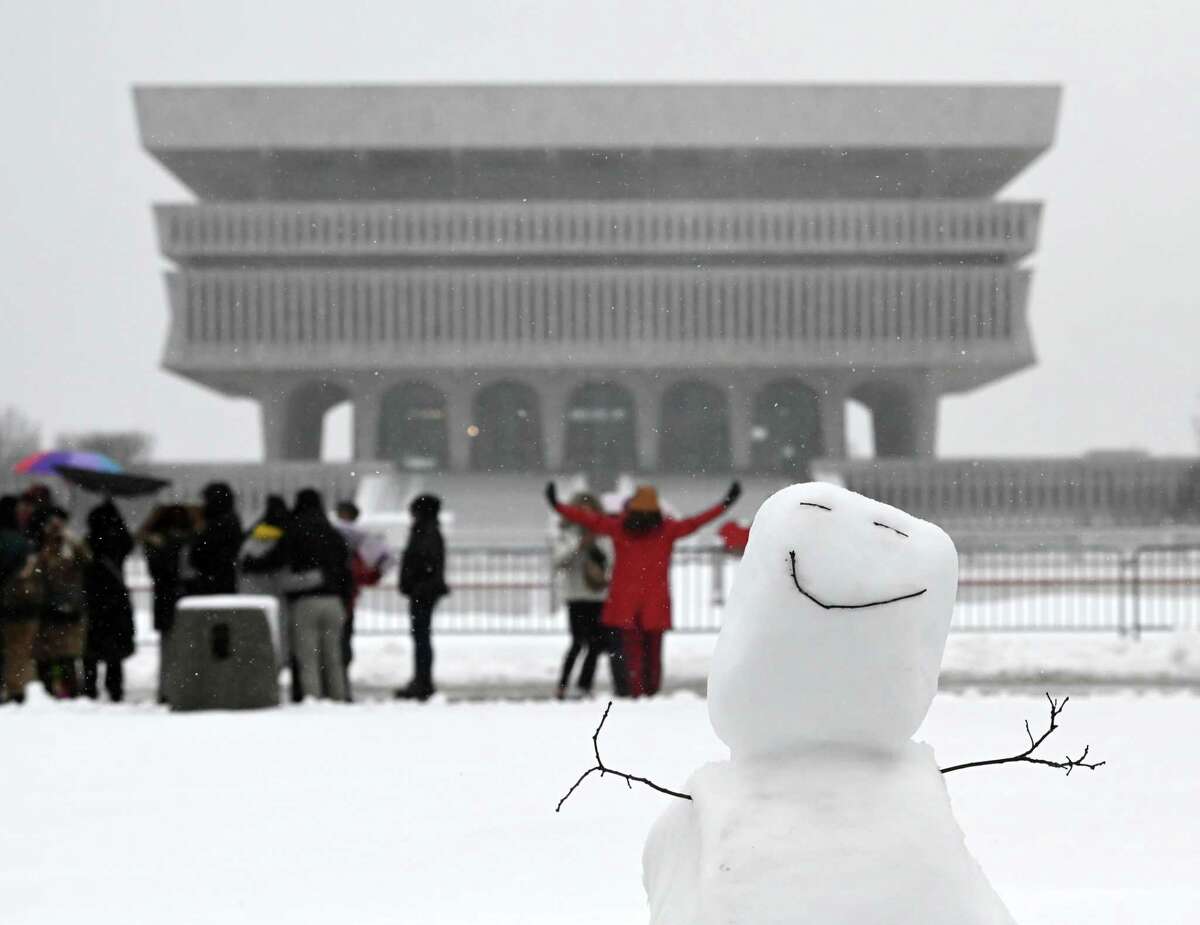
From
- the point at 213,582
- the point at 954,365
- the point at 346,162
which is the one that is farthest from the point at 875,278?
the point at 213,582

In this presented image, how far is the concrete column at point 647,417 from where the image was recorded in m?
50.9

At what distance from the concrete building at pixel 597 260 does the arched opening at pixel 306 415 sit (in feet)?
1.25

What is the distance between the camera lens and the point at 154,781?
7.81 meters

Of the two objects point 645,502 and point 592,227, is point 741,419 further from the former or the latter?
point 645,502

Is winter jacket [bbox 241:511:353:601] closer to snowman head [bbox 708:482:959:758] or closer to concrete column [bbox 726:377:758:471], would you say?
snowman head [bbox 708:482:959:758]

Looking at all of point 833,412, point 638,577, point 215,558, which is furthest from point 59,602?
point 833,412

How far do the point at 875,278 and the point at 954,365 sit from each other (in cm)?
394

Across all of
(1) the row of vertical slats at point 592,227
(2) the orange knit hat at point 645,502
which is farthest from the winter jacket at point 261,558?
(1) the row of vertical slats at point 592,227

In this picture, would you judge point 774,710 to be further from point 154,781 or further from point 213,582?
point 213,582

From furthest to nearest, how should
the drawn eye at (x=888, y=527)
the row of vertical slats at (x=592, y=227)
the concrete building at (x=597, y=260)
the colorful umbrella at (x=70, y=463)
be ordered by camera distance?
1. the row of vertical slats at (x=592, y=227)
2. the concrete building at (x=597, y=260)
3. the colorful umbrella at (x=70, y=463)
4. the drawn eye at (x=888, y=527)

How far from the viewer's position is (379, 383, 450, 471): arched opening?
5316 cm

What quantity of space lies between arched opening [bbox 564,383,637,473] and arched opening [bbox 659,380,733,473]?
4.15 feet

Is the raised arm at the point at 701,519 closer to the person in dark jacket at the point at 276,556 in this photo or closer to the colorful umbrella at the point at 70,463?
the person in dark jacket at the point at 276,556

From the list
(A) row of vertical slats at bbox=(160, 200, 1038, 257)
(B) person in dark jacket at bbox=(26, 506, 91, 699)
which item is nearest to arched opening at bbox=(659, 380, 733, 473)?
(A) row of vertical slats at bbox=(160, 200, 1038, 257)
